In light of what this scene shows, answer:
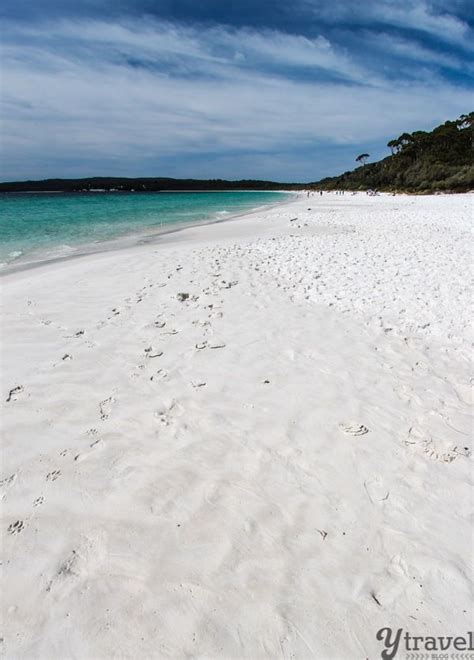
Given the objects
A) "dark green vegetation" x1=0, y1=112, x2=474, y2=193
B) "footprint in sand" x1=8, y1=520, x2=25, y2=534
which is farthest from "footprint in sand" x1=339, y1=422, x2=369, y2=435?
"dark green vegetation" x1=0, y1=112, x2=474, y2=193

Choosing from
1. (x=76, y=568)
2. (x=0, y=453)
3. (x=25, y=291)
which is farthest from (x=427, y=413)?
(x=25, y=291)

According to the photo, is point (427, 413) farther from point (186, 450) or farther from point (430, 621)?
point (186, 450)

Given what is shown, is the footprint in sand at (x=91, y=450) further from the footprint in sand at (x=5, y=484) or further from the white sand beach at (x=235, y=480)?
the footprint in sand at (x=5, y=484)

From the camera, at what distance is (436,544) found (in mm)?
2428

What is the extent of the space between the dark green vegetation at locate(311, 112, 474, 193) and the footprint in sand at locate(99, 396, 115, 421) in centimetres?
5378

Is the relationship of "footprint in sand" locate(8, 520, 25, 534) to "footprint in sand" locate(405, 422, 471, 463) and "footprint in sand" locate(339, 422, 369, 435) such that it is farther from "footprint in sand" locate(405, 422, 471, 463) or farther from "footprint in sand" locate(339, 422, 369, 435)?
"footprint in sand" locate(405, 422, 471, 463)

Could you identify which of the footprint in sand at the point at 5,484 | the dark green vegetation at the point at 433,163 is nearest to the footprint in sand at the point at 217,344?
the footprint in sand at the point at 5,484

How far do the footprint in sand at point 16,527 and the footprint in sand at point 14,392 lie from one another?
1.80 metres

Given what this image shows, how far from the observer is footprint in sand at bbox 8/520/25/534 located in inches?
98.3

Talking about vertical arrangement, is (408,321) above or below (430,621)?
above

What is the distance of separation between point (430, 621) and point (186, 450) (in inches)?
82.5

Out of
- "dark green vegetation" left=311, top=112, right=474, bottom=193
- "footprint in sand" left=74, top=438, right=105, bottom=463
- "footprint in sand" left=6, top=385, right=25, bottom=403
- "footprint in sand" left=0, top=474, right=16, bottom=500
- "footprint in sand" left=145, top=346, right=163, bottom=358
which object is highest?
"dark green vegetation" left=311, top=112, right=474, bottom=193

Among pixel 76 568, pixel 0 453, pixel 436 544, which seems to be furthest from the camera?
pixel 0 453

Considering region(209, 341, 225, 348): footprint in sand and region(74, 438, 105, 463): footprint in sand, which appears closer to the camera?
region(74, 438, 105, 463): footprint in sand
